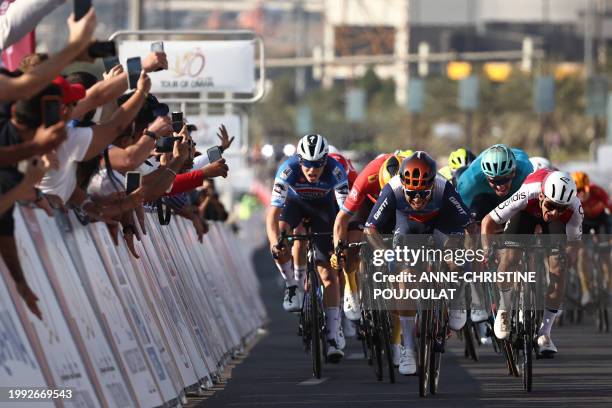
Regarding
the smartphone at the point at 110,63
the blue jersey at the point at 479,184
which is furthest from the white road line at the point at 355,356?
the smartphone at the point at 110,63

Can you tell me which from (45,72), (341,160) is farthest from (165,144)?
(341,160)

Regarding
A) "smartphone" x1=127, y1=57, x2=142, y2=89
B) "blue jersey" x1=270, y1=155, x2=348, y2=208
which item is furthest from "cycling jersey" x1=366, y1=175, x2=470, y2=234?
"smartphone" x1=127, y1=57, x2=142, y2=89

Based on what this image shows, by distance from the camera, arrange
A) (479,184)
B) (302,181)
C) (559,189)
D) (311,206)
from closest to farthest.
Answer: (559,189), (479,184), (302,181), (311,206)

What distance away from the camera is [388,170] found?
54.1ft

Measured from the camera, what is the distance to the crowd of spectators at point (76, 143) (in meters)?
9.34

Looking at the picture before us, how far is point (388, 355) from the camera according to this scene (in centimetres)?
1558

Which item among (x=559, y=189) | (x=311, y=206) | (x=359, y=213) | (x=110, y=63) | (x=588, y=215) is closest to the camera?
(x=110, y=63)

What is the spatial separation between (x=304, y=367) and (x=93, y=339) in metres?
6.75

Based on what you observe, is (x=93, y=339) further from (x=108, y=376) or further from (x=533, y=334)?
(x=533, y=334)

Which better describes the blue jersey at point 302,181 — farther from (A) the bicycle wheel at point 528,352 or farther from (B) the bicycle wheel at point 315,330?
(A) the bicycle wheel at point 528,352

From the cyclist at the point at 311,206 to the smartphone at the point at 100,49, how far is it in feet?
21.4

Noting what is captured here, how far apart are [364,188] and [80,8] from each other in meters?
7.09

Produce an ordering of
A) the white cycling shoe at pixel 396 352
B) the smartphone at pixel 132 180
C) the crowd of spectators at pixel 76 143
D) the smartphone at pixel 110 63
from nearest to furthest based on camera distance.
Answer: the crowd of spectators at pixel 76 143 → the smartphone at pixel 132 180 → the smartphone at pixel 110 63 → the white cycling shoe at pixel 396 352

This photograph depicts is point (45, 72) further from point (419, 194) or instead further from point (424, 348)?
point (419, 194)
